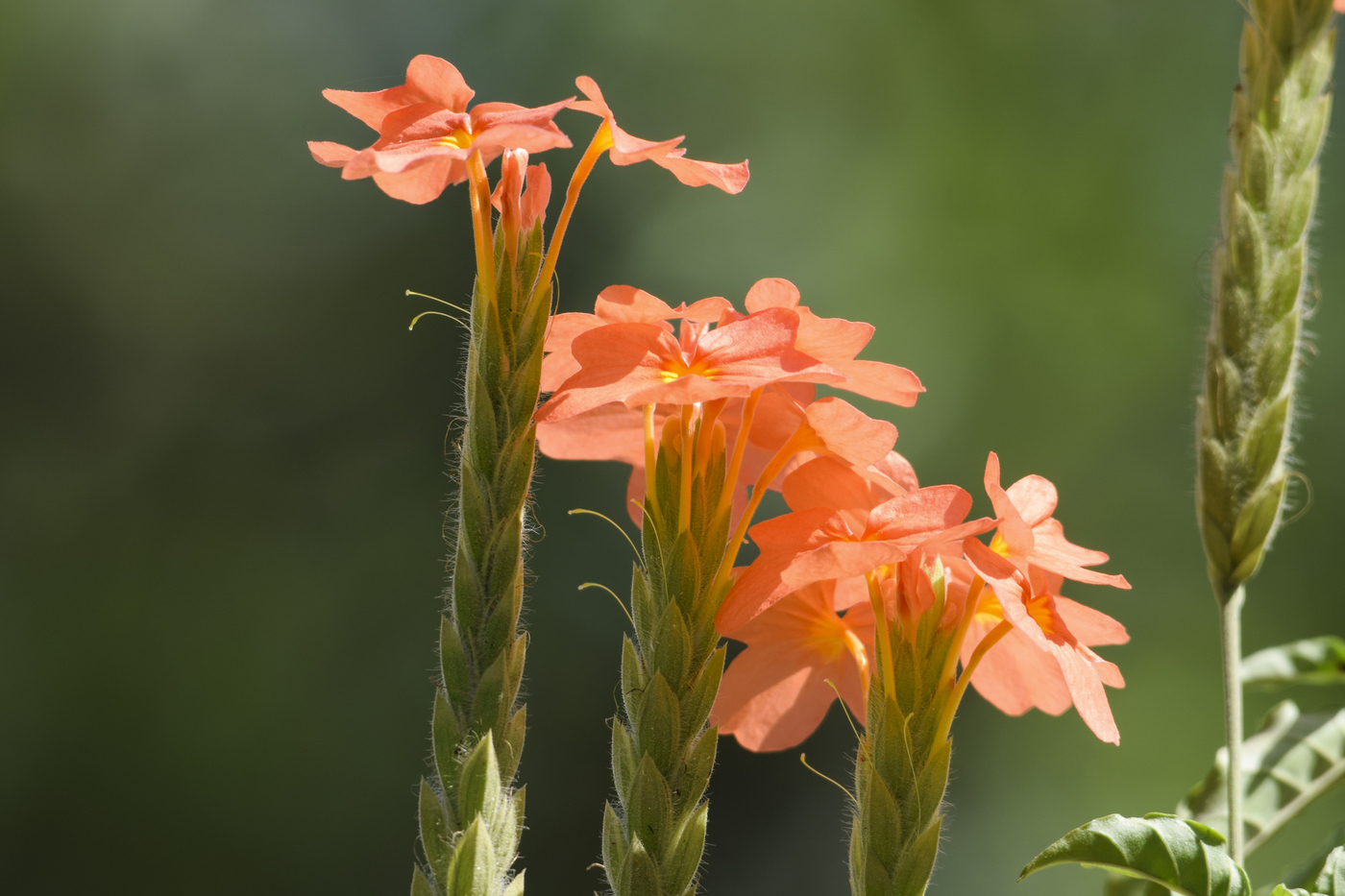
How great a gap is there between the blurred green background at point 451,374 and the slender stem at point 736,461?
308cm

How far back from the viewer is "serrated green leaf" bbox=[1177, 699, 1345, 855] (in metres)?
0.43

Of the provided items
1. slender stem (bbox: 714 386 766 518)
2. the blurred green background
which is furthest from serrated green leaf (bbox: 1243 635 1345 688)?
the blurred green background

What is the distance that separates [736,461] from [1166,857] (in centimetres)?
17

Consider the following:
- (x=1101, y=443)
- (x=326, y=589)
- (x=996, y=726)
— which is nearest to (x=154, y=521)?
(x=326, y=589)

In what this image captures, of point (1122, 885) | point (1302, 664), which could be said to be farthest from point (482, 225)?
point (1302, 664)

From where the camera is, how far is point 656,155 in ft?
0.96

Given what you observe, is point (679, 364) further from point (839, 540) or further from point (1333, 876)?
point (1333, 876)

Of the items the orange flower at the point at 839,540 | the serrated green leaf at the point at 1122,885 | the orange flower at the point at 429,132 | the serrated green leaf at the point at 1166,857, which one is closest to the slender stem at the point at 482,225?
the orange flower at the point at 429,132

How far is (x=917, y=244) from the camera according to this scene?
389 cm

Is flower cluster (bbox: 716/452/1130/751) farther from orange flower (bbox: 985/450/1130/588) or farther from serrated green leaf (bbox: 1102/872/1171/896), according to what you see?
serrated green leaf (bbox: 1102/872/1171/896)

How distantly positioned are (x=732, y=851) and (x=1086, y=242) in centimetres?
285

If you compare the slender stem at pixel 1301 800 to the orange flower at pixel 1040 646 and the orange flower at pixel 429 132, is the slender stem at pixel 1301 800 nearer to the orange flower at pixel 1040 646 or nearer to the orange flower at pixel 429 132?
the orange flower at pixel 1040 646

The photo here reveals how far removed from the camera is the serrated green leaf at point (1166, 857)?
277 mm

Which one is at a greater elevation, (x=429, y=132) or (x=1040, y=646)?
(x=429, y=132)
